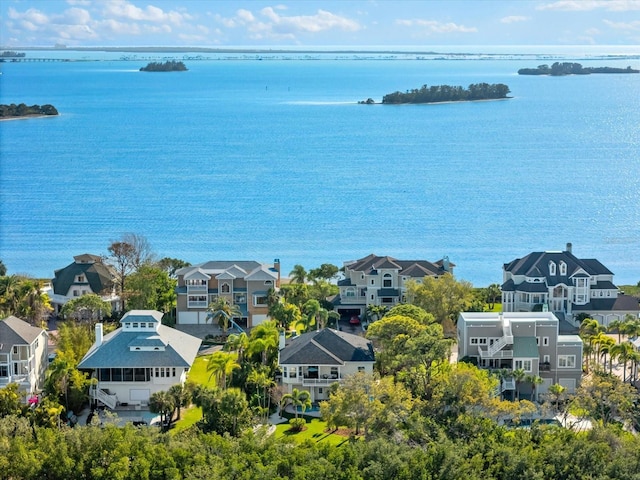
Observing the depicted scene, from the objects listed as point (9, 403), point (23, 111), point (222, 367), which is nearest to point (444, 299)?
point (222, 367)

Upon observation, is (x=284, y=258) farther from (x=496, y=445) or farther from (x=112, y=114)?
(x=112, y=114)

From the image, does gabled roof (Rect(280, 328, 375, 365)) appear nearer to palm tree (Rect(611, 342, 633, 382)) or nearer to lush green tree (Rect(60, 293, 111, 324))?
palm tree (Rect(611, 342, 633, 382))

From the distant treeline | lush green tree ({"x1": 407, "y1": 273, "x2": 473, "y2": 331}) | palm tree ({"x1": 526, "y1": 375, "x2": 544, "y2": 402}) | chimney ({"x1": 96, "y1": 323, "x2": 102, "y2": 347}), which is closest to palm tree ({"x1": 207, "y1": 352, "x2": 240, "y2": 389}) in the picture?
chimney ({"x1": 96, "y1": 323, "x2": 102, "y2": 347})

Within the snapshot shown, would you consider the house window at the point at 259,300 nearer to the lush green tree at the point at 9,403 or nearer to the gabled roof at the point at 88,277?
the gabled roof at the point at 88,277

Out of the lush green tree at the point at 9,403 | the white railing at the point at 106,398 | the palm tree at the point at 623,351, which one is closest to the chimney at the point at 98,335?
the white railing at the point at 106,398

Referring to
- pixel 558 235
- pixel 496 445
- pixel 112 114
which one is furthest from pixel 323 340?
A: pixel 112 114

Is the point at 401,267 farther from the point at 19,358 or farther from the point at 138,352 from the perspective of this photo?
the point at 19,358
